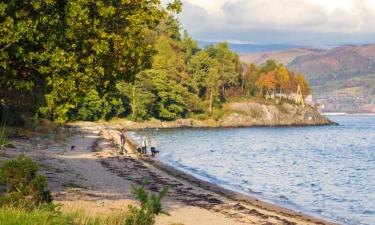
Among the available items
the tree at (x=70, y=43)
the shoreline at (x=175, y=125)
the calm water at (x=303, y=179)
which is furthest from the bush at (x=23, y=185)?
the shoreline at (x=175, y=125)

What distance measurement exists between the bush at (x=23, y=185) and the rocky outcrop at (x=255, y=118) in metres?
122

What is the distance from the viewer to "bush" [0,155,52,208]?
1460 centimetres

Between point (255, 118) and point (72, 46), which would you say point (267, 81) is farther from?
point (72, 46)

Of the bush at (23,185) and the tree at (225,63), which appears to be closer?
the bush at (23,185)

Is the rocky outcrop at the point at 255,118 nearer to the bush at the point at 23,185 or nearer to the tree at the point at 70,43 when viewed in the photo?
the bush at the point at 23,185

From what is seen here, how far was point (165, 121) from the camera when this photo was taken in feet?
488

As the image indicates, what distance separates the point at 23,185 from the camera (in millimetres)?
15469

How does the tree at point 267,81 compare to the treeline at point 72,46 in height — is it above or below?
above

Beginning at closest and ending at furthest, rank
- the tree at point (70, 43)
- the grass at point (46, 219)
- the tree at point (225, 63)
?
the grass at point (46, 219) → the tree at point (70, 43) → the tree at point (225, 63)

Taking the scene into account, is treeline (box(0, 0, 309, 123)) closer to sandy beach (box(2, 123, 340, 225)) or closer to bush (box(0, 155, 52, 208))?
bush (box(0, 155, 52, 208))

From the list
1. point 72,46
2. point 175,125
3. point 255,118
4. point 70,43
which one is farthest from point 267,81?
point 72,46

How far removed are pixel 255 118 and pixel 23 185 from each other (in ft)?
532

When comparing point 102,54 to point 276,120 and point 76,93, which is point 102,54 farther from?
point 276,120

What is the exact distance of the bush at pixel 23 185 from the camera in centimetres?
1460
